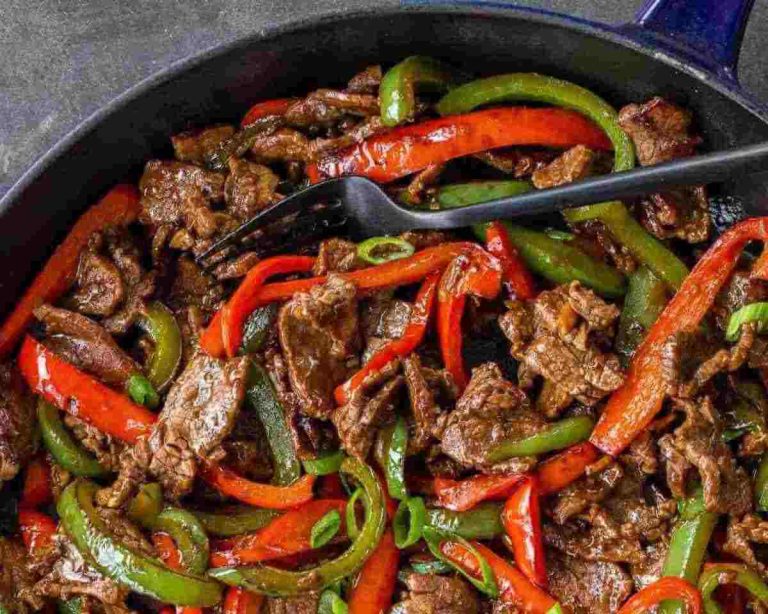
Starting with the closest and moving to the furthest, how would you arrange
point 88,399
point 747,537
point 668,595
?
point 668,595, point 747,537, point 88,399

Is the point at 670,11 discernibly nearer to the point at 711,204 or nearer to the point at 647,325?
the point at 711,204

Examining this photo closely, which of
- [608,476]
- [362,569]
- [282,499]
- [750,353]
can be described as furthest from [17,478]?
[750,353]

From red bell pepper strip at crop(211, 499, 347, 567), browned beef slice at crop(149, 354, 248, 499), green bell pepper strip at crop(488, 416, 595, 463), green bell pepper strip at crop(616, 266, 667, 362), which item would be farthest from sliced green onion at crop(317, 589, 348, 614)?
green bell pepper strip at crop(616, 266, 667, 362)

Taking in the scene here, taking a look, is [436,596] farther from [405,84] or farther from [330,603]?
[405,84]

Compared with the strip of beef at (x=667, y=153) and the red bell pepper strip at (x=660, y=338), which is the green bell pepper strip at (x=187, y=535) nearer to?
the red bell pepper strip at (x=660, y=338)

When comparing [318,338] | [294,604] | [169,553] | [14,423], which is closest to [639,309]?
[318,338]

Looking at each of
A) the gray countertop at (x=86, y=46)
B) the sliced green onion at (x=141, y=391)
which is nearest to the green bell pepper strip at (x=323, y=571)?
the sliced green onion at (x=141, y=391)
